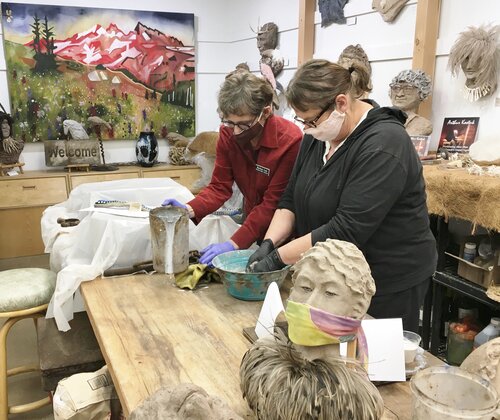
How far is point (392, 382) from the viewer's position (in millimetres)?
998

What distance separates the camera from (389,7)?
9.16 ft

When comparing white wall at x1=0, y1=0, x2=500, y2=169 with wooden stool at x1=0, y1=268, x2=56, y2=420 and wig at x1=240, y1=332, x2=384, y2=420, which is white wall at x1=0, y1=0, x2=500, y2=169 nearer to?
wig at x1=240, y1=332, x2=384, y2=420

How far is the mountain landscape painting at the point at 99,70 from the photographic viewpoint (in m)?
4.20

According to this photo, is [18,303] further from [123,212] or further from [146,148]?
[146,148]

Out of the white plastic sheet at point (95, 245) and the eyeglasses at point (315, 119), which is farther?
the white plastic sheet at point (95, 245)

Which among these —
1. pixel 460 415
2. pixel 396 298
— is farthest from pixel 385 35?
pixel 460 415

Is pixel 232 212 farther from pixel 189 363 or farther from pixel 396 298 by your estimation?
pixel 189 363

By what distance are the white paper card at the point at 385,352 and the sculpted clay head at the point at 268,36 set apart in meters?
3.39

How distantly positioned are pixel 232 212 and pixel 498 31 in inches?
65.1

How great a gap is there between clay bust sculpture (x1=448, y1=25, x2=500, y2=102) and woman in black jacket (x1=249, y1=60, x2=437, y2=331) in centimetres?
109

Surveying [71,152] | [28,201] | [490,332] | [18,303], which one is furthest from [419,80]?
[28,201]

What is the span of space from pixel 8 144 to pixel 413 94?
3.27m

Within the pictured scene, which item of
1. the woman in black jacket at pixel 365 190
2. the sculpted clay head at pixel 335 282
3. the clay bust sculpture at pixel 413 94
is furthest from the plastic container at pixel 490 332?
the sculpted clay head at pixel 335 282

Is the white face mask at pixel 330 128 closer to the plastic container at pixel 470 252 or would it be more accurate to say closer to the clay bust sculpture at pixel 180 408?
the clay bust sculpture at pixel 180 408
